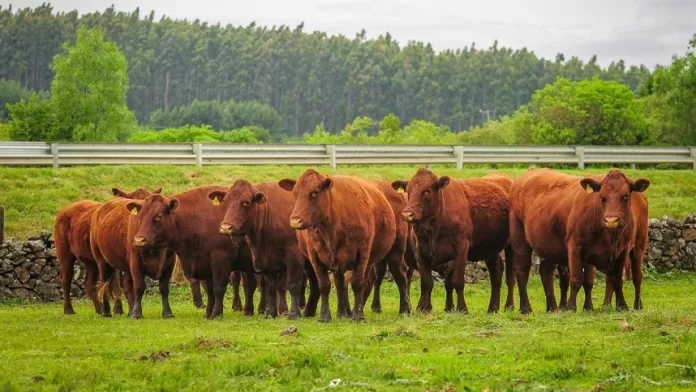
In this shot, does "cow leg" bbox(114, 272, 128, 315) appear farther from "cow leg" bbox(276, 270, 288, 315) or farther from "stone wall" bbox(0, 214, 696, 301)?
"stone wall" bbox(0, 214, 696, 301)

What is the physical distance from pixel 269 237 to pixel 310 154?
1758cm

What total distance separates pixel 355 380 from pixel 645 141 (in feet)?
224

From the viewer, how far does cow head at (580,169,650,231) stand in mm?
20703

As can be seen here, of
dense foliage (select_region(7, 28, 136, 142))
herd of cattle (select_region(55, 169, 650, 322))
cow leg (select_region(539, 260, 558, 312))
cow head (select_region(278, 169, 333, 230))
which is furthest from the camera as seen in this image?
dense foliage (select_region(7, 28, 136, 142))

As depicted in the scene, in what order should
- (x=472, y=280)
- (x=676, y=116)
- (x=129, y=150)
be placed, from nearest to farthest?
(x=472, y=280) → (x=129, y=150) → (x=676, y=116)

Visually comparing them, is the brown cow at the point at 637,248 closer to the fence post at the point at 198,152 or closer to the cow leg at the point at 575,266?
the cow leg at the point at 575,266

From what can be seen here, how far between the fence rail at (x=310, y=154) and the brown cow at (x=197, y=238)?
13.7m

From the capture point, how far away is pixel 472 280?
33.4 metres

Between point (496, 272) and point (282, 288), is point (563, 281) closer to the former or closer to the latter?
point (496, 272)

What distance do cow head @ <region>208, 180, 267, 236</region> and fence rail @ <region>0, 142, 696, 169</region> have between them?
1468 cm

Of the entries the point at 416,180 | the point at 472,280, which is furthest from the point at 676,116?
the point at 416,180

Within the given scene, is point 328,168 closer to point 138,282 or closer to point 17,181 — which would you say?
point 17,181

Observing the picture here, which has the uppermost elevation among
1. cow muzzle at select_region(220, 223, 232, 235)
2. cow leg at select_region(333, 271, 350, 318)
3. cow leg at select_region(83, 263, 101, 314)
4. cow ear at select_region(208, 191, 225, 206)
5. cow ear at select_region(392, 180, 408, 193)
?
cow ear at select_region(392, 180, 408, 193)

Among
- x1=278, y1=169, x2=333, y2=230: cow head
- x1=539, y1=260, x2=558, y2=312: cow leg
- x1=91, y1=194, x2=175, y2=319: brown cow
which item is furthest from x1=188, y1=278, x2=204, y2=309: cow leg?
x1=539, y1=260, x2=558, y2=312: cow leg
